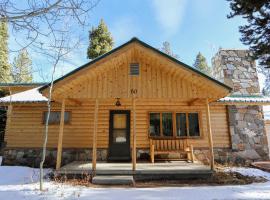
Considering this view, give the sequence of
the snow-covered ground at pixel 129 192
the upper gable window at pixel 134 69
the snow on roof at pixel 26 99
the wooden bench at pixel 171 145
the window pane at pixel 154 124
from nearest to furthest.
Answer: the snow-covered ground at pixel 129 192, the upper gable window at pixel 134 69, the wooden bench at pixel 171 145, the snow on roof at pixel 26 99, the window pane at pixel 154 124

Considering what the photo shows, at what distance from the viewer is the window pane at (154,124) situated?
9.83 metres

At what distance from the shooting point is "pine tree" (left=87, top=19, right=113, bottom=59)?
2138 centimetres

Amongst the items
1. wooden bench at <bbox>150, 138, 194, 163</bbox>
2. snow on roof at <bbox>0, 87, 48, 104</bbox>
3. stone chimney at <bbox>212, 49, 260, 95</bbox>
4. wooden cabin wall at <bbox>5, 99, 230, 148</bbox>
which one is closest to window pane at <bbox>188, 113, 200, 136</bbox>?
wooden cabin wall at <bbox>5, 99, 230, 148</bbox>

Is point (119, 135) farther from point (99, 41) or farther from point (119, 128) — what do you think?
point (99, 41)

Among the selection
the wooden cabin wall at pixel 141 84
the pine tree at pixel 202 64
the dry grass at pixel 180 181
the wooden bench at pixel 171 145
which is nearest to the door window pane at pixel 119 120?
the wooden bench at pixel 171 145

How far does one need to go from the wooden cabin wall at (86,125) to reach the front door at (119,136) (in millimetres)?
230

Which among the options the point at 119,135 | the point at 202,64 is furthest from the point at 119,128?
the point at 202,64

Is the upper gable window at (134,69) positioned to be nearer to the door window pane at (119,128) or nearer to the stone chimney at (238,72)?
the door window pane at (119,128)

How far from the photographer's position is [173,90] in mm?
7562

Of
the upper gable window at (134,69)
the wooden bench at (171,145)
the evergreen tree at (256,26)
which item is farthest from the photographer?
the wooden bench at (171,145)

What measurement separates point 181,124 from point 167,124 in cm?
66

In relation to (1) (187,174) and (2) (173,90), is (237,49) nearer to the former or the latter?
(2) (173,90)

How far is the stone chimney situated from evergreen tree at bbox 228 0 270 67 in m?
4.92

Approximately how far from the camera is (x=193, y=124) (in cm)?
995
